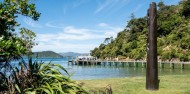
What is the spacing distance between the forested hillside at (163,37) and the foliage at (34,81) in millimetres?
59786

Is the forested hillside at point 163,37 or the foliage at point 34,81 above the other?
the forested hillside at point 163,37

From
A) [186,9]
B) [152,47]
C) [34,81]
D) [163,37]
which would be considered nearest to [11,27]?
[34,81]

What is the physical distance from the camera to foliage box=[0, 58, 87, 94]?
5371 millimetres

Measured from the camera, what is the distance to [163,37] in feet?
276

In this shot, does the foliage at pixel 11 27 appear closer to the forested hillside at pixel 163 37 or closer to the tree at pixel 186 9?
the forested hillside at pixel 163 37

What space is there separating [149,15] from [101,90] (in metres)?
6.39

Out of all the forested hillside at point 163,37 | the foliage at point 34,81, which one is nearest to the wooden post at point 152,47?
the foliage at point 34,81

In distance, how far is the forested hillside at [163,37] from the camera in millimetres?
69000

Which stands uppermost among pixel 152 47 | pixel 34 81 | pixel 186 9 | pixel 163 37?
pixel 186 9

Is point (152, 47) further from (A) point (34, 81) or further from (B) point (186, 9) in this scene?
(B) point (186, 9)

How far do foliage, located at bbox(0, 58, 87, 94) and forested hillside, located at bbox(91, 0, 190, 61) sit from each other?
59.8m

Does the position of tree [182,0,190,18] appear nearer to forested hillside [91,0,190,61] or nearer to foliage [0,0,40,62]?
forested hillside [91,0,190,61]

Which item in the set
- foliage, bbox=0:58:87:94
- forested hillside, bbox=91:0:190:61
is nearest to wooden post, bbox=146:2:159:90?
foliage, bbox=0:58:87:94

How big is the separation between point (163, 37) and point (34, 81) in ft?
265
